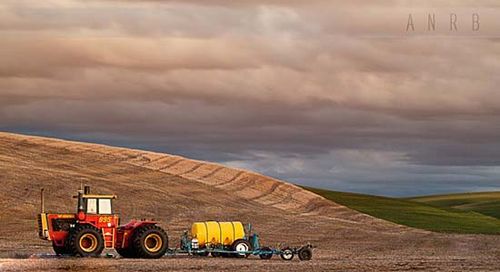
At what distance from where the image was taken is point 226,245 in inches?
1577

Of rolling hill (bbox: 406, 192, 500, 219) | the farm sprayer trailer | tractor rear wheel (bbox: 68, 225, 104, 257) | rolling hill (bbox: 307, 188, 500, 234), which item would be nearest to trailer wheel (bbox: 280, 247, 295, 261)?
the farm sprayer trailer

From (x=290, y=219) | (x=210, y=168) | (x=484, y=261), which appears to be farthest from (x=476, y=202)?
(x=484, y=261)

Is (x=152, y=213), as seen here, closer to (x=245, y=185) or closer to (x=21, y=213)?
(x=21, y=213)

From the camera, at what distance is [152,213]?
61.9m

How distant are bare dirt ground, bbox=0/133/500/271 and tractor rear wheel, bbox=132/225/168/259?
83 cm

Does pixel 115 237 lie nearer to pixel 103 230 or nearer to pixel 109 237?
pixel 109 237

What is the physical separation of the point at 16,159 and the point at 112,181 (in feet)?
30.8

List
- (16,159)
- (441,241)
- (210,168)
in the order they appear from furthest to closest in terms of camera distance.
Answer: (210,168) < (16,159) < (441,241)

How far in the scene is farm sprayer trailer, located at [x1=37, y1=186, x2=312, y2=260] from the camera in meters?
37.5

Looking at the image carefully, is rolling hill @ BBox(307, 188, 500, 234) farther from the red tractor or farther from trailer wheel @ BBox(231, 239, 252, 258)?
the red tractor

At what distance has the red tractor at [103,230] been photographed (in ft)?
125

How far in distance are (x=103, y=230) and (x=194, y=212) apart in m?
26.2

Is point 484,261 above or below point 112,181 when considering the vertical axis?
below

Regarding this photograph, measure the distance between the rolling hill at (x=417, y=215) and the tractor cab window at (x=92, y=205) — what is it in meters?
40.7
